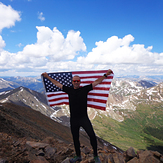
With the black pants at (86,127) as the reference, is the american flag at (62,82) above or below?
above

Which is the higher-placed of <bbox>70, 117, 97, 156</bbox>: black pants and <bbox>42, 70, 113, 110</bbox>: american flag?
<bbox>42, 70, 113, 110</bbox>: american flag

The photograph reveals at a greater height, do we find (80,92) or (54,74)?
(54,74)

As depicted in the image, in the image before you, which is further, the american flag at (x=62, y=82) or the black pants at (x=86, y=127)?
the american flag at (x=62, y=82)

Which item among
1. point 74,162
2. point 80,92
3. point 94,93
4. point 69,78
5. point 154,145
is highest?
point 69,78

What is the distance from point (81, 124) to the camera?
21.2 feet

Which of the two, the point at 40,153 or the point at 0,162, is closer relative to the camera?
the point at 0,162

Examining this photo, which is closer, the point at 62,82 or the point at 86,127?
the point at 86,127

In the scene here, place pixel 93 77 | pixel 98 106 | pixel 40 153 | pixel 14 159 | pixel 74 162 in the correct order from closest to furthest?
pixel 14 159, pixel 74 162, pixel 40 153, pixel 98 106, pixel 93 77

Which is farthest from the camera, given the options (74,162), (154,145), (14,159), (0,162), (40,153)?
(154,145)

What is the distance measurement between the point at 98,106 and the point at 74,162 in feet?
14.7

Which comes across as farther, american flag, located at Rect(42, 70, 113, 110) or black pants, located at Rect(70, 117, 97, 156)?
american flag, located at Rect(42, 70, 113, 110)

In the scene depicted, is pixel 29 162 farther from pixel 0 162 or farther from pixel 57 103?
pixel 57 103

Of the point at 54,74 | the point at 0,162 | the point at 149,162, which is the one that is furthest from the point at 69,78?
the point at 149,162

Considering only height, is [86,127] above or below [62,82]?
below
